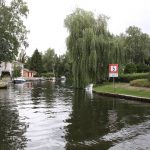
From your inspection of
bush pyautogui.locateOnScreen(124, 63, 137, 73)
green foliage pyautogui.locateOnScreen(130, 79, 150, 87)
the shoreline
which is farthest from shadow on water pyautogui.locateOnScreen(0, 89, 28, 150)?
bush pyautogui.locateOnScreen(124, 63, 137, 73)

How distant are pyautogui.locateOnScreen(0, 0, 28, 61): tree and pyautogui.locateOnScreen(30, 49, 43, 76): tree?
274ft

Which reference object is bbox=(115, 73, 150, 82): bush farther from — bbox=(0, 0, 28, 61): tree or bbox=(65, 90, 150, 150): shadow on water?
bbox=(65, 90, 150, 150): shadow on water

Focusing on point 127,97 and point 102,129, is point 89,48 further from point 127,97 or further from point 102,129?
point 102,129

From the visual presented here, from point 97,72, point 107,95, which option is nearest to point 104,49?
point 97,72

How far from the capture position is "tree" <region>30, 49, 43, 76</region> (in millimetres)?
136500

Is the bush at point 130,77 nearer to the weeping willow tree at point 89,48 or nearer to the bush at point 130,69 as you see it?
the weeping willow tree at point 89,48

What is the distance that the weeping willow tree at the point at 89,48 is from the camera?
44.2m

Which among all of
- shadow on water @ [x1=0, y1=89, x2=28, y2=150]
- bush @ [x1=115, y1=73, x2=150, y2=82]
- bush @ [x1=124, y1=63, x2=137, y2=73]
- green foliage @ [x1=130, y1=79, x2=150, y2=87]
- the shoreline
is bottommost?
shadow on water @ [x1=0, y1=89, x2=28, y2=150]

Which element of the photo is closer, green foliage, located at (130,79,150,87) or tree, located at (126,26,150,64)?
green foliage, located at (130,79,150,87)

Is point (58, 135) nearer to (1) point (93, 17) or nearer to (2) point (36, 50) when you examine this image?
(1) point (93, 17)

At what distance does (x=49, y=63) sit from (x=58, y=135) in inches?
5787

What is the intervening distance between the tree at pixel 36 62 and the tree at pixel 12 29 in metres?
83.6

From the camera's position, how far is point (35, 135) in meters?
13.4

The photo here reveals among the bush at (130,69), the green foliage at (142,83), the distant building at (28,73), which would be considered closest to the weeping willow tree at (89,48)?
the green foliage at (142,83)
